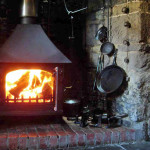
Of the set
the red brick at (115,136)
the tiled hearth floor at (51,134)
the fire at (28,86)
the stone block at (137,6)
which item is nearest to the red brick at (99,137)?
the tiled hearth floor at (51,134)

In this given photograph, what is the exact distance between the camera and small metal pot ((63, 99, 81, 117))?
316 cm

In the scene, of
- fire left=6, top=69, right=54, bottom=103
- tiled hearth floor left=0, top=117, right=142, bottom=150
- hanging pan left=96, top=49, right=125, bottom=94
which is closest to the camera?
tiled hearth floor left=0, top=117, right=142, bottom=150

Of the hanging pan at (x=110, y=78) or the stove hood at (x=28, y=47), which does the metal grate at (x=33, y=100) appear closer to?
the stove hood at (x=28, y=47)

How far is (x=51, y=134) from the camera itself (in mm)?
2588

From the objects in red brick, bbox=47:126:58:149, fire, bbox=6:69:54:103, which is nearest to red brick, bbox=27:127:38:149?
red brick, bbox=47:126:58:149

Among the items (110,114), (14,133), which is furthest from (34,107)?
(110,114)

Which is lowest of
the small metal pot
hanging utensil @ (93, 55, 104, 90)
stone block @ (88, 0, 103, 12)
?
the small metal pot

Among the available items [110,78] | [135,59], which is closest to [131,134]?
[110,78]

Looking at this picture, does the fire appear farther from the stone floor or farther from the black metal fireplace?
the stone floor

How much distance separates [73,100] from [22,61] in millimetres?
821

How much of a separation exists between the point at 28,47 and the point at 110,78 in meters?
1.01

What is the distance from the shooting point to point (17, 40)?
113 inches

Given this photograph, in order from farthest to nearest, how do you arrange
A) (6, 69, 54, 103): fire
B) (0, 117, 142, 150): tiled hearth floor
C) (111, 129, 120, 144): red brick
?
(6, 69, 54, 103): fire
(111, 129, 120, 144): red brick
(0, 117, 142, 150): tiled hearth floor

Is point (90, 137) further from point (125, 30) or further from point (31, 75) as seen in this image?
point (125, 30)
